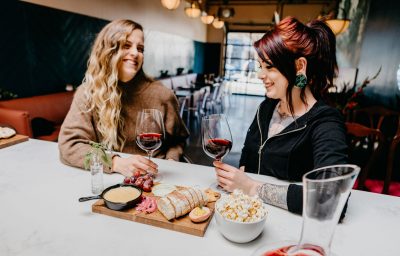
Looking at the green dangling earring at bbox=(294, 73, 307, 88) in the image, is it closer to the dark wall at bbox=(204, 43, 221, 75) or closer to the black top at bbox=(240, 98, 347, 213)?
the black top at bbox=(240, 98, 347, 213)

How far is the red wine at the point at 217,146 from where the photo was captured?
1.05 m

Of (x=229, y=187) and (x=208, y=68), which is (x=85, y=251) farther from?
(x=208, y=68)

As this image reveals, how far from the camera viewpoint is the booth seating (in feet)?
10.5

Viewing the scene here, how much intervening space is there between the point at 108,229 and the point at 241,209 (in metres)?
0.42

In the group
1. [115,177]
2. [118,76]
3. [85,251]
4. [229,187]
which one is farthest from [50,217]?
[118,76]

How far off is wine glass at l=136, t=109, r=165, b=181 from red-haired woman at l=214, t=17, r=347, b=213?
298 millimetres

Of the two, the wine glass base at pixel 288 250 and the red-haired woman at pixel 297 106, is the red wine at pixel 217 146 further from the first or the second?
the wine glass base at pixel 288 250

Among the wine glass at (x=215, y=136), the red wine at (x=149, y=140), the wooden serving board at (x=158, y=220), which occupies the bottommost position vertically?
the wooden serving board at (x=158, y=220)

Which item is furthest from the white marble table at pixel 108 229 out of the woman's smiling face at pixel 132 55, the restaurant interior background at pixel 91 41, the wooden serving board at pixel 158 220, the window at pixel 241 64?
the window at pixel 241 64

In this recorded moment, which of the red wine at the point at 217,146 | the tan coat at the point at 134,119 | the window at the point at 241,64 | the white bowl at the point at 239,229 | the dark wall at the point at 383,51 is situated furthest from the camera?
the window at the point at 241,64

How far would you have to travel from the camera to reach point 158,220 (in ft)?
2.85

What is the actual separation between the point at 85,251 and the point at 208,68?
12556 millimetres

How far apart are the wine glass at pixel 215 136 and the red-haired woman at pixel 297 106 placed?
2.5 inches

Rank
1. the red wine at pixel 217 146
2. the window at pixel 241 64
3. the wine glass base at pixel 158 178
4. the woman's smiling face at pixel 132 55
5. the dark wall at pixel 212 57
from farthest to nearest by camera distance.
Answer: the dark wall at pixel 212 57, the window at pixel 241 64, the woman's smiling face at pixel 132 55, the wine glass base at pixel 158 178, the red wine at pixel 217 146
